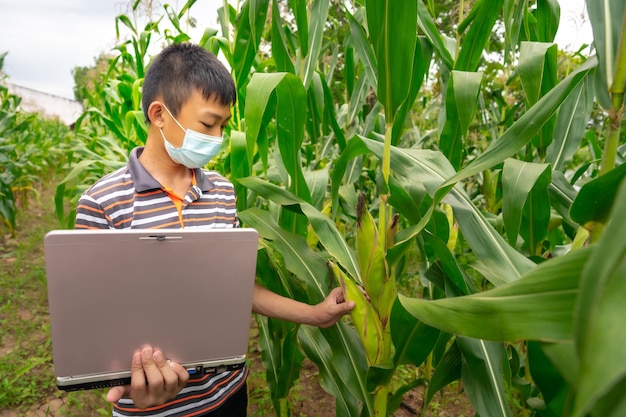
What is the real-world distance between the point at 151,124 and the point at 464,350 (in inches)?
33.6

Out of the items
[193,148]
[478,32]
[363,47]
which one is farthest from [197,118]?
[478,32]

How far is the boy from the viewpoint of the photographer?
2.90ft

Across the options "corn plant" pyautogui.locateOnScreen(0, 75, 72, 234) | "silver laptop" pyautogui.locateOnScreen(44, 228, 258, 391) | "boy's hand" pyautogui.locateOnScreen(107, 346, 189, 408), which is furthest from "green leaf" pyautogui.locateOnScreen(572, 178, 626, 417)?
"corn plant" pyautogui.locateOnScreen(0, 75, 72, 234)

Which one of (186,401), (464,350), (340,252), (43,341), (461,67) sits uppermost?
(461,67)

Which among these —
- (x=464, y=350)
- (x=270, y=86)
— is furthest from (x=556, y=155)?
(x=270, y=86)

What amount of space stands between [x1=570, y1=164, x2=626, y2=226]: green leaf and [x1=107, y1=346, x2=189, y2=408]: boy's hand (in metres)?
0.66

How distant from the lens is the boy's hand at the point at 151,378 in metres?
0.68

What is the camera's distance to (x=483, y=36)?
91 cm

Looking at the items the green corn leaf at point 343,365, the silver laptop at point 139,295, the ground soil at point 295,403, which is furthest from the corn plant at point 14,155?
the silver laptop at point 139,295

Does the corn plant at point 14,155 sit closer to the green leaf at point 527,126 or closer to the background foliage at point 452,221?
the background foliage at point 452,221

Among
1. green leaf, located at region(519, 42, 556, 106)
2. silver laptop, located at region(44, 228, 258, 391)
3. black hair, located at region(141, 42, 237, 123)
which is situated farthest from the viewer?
black hair, located at region(141, 42, 237, 123)

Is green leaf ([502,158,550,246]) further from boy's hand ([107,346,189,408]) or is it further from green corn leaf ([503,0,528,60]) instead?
A: boy's hand ([107,346,189,408])

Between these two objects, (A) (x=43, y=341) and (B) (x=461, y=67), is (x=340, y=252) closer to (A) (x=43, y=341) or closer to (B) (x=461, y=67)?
(B) (x=461, y=67)

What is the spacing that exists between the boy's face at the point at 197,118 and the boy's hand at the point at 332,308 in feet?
1.53
